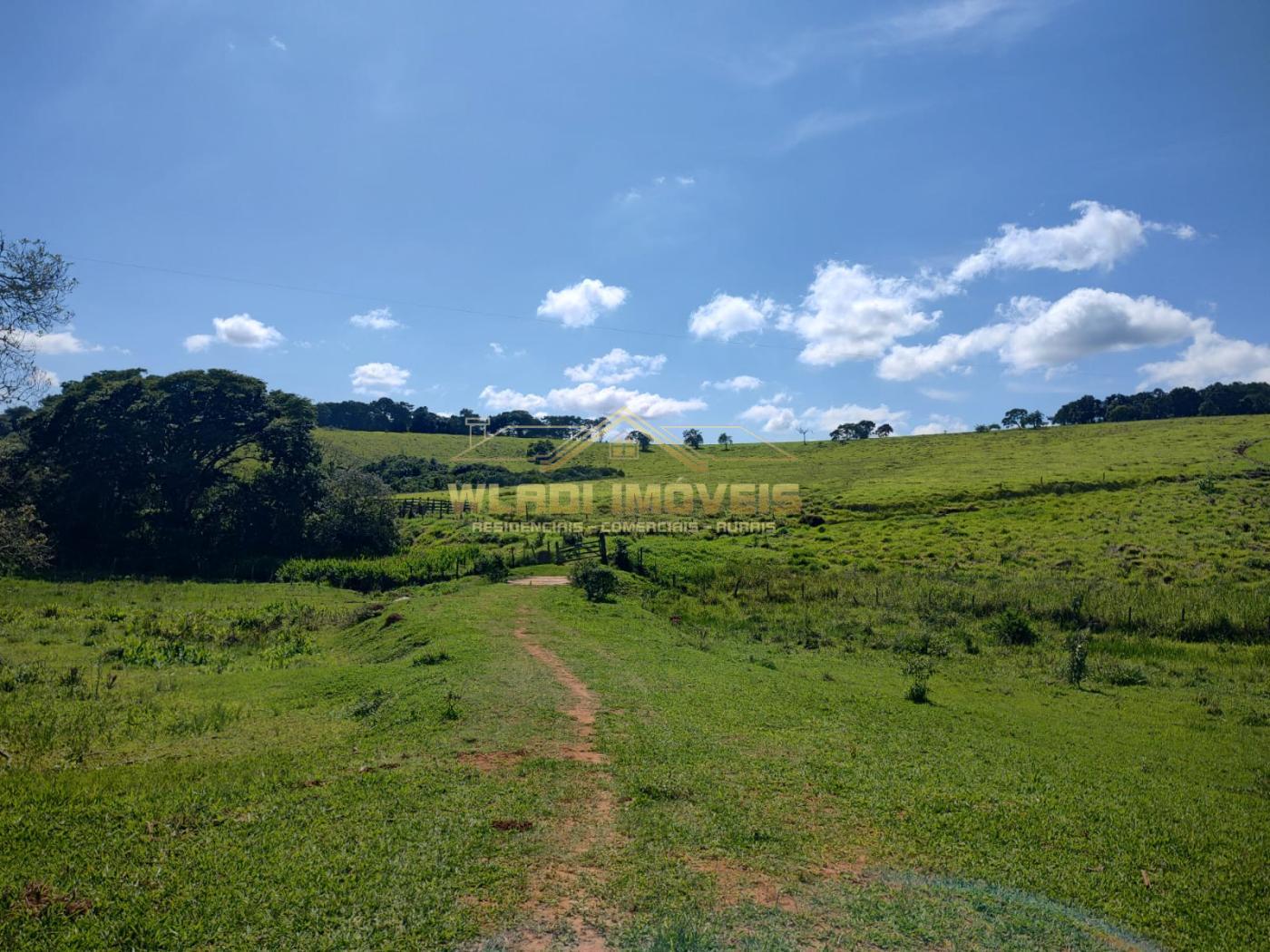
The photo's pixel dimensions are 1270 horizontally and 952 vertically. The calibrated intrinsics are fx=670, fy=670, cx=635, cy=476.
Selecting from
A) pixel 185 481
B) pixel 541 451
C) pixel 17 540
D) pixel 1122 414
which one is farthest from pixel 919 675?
pixel 1122 414

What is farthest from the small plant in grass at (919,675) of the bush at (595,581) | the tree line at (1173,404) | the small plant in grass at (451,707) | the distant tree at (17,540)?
the tree line at (1173,404)

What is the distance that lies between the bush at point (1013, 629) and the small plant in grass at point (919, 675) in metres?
3.74

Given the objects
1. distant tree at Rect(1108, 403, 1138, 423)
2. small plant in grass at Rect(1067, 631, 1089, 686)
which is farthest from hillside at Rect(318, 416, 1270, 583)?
distant tree at Rect(1108, 403, 1138, 423)

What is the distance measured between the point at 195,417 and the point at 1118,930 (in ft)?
177

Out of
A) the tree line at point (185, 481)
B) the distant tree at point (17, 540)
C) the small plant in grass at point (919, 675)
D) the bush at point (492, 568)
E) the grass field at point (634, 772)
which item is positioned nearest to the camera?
the grass field at point (634, 772)

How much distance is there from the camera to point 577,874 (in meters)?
7.11

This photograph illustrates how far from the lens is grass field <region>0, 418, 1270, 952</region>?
6.46 m

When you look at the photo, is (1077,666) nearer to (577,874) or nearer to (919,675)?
(919,675)

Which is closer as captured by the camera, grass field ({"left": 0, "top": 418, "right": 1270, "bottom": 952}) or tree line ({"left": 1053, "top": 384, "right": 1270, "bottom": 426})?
grass field ({"left": 0, "top": 418, "right": 1270, "bottom": 952})

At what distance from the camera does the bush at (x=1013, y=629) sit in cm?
2428

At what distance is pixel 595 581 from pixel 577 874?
78.4ft

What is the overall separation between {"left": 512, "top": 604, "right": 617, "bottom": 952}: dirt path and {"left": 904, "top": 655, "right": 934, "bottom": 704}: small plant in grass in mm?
9142

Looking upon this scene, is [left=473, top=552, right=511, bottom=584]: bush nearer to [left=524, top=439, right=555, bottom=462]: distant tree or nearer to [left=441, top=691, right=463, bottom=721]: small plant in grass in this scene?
[left=441, top=691, right=463, bottom=721]: small plant in grass

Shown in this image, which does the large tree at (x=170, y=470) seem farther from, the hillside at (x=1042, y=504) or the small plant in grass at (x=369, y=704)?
the small plant in grass at (x=369, y=704)
